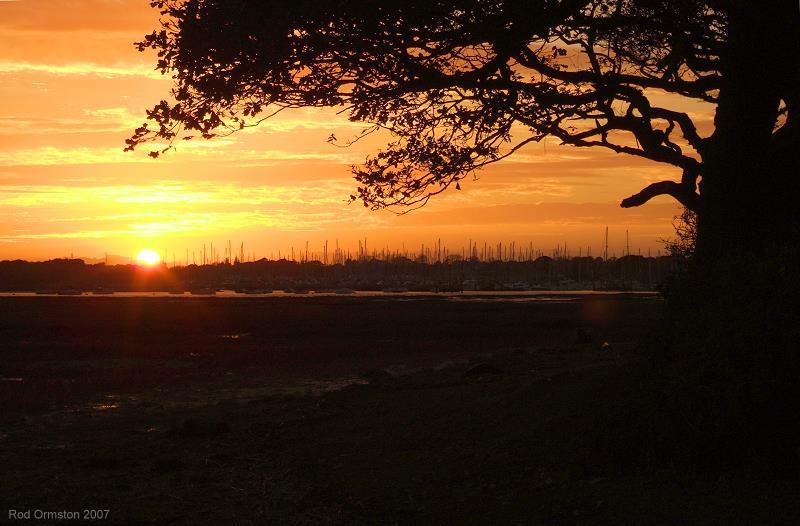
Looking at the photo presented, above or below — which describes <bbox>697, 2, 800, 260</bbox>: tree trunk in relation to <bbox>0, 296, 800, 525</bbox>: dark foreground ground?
above

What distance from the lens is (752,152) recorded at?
38.0 ft

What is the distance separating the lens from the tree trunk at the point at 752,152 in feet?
37.7

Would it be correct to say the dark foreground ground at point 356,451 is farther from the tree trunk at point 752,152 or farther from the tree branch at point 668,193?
the tree branch at point 668,193

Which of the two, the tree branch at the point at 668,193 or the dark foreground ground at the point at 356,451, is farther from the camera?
the tree branch at the point at 668,193

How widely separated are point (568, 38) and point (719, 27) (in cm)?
253

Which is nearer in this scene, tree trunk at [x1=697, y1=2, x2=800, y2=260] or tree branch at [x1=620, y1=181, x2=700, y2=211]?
tree trunk at [x1=697, y1=2, x2=800, y2=260]

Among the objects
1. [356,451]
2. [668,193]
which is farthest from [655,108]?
[356,451]

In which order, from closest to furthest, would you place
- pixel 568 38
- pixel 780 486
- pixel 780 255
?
1. pixel 780 486
2. pixel 780 255
3. pixel 568 38

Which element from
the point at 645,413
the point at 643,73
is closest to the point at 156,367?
the point at 643,73

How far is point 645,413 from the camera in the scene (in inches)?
380

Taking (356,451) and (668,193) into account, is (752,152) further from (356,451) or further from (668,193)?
(356,451)

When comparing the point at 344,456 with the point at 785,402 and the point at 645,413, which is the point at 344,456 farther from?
the point at 785,402

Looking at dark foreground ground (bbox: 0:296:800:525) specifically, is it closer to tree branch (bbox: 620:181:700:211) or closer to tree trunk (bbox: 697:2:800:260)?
tree trunk (bbox: 697:2:800:260)

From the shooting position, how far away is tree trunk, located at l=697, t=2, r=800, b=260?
37.7 feet
